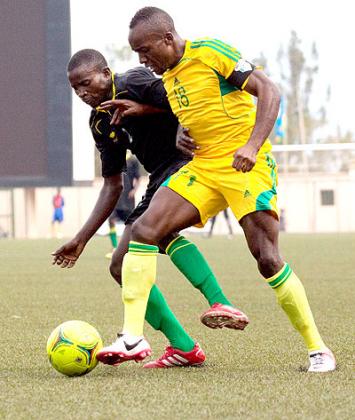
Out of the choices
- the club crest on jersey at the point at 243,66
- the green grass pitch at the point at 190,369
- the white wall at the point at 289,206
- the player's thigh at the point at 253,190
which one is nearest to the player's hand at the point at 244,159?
the player's thigh at the point at 253,190

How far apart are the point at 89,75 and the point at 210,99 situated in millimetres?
656

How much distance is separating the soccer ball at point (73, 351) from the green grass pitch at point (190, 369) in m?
0.07

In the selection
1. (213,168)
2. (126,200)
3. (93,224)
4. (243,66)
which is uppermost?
(243,66)

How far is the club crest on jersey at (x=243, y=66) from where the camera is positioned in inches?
226

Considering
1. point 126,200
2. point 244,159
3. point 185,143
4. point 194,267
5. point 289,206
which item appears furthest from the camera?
point 289,206

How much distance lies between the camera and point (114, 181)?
664 cm

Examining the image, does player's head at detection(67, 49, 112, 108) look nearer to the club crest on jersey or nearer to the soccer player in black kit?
the soccer player in black kit

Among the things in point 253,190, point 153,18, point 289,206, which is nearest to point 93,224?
point 253,190

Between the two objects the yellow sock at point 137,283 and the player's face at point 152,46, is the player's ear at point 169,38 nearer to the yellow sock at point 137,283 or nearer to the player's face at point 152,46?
the player's face at point 152,46

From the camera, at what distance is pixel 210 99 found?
5.92 m

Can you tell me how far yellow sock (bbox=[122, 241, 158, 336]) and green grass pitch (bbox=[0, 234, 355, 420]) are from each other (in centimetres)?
28

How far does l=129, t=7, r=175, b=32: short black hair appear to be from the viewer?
5770mm

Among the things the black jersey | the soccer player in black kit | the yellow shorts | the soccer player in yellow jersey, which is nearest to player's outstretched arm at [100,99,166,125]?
the soccer player in black kit

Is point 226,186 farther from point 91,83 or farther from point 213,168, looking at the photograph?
point 91,83
